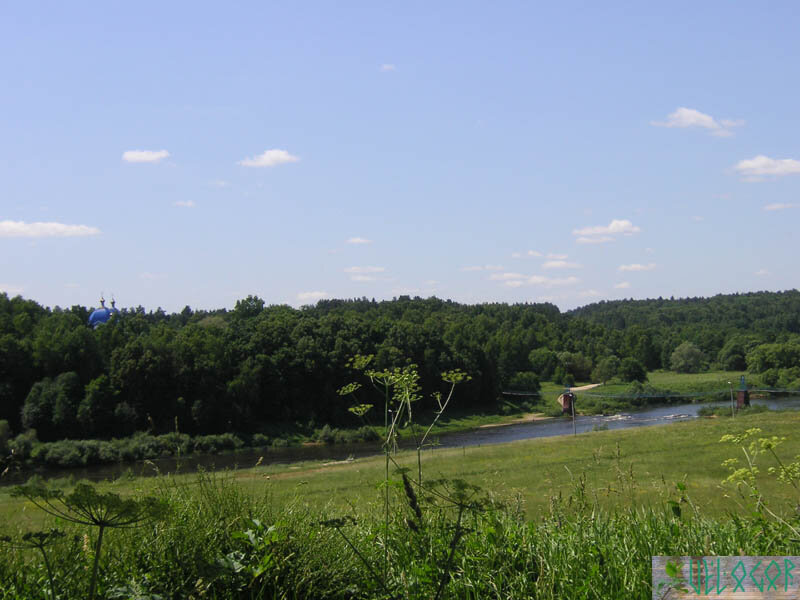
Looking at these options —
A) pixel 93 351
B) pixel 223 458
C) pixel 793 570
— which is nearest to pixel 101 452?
pixel 223 458

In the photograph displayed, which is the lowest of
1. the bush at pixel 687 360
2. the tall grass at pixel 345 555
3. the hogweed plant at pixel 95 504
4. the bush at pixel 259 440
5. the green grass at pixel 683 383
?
the green grass at pixel 683 383

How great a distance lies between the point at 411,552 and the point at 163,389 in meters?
49.6

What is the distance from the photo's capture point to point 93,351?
51.0 metres

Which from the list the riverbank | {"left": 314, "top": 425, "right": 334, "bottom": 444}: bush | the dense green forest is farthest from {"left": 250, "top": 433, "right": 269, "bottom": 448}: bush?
{"left": 314, "top": 425, "right": 334, "bottom": 444}: bush

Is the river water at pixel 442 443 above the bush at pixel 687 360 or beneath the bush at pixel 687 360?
beneath

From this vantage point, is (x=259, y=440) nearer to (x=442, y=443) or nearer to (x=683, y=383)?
(x=442, y=443)

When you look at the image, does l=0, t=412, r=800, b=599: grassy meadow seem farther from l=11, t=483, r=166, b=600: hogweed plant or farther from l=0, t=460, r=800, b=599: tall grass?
l=11, t=483, r=166, b=600: hogweed plant

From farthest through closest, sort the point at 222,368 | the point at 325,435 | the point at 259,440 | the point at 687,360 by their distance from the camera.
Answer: the point at 687,360 → the point at 222,368 → the point at 325,435 → the point at 259,440

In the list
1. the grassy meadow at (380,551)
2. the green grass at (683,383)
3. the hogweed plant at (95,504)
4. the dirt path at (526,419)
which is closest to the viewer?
the hogweed plant at (95,504)

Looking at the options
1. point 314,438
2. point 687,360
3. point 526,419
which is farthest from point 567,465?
point 687,360

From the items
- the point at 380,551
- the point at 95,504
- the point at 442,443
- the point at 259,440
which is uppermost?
the point at 95,504

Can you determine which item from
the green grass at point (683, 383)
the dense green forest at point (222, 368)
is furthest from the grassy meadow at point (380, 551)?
the green grass at point (683, 383)

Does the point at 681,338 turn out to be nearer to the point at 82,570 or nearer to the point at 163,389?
the point at 163,389

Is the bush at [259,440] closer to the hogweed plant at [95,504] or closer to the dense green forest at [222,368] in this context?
the dense green forest at [222,368]
